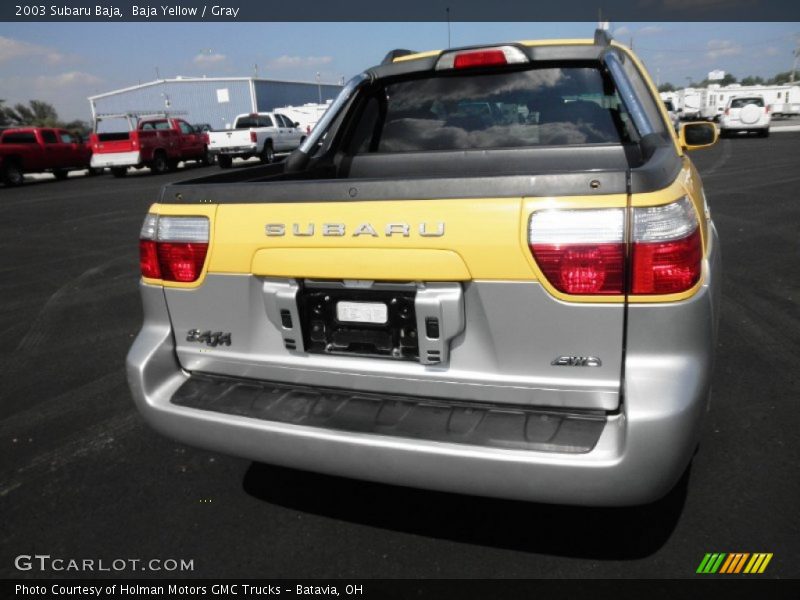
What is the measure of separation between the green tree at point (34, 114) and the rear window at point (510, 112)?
83.8 metres

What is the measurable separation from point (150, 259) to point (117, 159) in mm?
22055

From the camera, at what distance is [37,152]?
846 inches

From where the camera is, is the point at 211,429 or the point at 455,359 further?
the point at 211,429

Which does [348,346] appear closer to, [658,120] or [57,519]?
[57,519]

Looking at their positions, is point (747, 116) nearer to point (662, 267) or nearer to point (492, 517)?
point (492, 517)

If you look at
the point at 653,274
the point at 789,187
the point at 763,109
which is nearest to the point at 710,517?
the point at 653,274

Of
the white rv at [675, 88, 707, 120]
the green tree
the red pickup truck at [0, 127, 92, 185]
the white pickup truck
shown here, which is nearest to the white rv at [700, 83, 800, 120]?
the white rv at [675, 88, 707, 120]

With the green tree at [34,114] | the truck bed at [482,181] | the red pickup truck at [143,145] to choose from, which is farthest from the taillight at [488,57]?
the green tree at [34,114]

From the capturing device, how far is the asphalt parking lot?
7.85 feet

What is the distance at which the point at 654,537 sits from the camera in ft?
8.07

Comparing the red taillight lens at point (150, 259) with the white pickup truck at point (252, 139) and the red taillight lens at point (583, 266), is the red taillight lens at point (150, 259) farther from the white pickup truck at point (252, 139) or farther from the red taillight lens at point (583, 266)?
the white pickup truck at point (252, 139)

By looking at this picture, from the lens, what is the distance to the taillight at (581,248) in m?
1.91

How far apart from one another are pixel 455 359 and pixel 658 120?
1.82 m

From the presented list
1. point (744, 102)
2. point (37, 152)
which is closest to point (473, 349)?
point (37, 152)
